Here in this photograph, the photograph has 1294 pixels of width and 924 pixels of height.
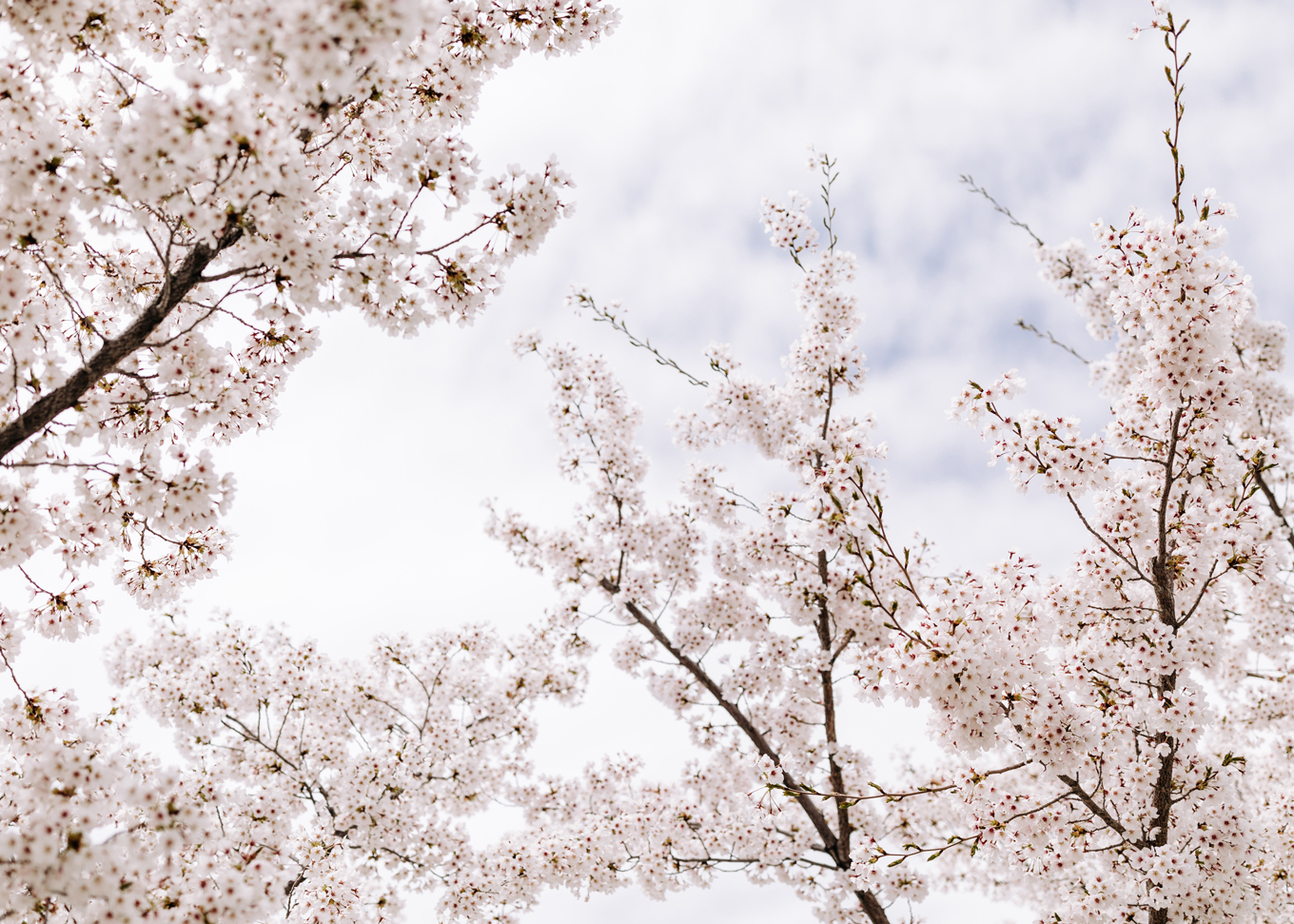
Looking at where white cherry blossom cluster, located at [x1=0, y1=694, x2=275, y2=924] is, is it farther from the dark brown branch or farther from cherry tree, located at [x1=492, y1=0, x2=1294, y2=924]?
the dark brown branch

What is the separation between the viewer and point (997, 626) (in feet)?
13.8

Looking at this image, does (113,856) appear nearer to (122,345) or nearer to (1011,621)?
(122,345)

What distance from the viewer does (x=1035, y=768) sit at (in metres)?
4.71

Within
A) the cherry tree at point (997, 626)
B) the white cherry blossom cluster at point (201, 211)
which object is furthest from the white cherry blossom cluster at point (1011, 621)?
the white cherry blossom cluster at point (201, 211)

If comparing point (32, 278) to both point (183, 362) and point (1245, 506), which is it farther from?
point (1245, 506)

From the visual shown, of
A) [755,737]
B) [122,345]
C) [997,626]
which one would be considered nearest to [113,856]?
[122,345]

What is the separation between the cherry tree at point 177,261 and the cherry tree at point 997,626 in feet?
10.2

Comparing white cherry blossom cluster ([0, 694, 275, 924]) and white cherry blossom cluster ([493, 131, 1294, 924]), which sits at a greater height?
white cherry blossom cluster ([493, 131, 1294, 924])

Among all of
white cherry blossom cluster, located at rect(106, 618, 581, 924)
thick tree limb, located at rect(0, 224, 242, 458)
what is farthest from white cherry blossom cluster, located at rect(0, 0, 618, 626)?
white cherry blossom cluster, located at rect(106, 618, 581, 924)

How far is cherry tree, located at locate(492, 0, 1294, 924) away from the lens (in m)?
4.38

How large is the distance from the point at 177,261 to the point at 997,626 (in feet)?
17.9

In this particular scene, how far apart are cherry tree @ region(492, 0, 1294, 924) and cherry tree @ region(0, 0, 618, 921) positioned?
3.12m

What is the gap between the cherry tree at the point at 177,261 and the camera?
3.01 metres

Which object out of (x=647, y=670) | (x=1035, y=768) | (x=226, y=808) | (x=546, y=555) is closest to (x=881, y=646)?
(x=647, y=670)
